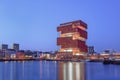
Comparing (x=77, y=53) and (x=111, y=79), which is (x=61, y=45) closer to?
(x=77, y=53)

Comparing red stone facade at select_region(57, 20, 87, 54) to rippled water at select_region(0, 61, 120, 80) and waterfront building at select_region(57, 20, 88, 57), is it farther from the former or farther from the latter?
rippled water at select_region(0, 61, 120, 80)

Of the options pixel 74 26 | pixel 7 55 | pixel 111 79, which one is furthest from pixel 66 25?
pixel 111 79

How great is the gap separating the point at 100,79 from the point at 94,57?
481ft

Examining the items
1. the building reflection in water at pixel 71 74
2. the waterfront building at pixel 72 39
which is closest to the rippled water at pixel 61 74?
the building reflection in water at pixel 71 74

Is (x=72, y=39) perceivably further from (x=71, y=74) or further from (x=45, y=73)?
(x=71, y=74)

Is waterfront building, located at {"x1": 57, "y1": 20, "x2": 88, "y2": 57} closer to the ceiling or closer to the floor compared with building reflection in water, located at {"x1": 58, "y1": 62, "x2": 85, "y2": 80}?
closer to the ceiling

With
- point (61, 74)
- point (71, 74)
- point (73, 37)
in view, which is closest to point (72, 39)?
point (73, 37)

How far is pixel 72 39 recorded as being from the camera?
167000 mm

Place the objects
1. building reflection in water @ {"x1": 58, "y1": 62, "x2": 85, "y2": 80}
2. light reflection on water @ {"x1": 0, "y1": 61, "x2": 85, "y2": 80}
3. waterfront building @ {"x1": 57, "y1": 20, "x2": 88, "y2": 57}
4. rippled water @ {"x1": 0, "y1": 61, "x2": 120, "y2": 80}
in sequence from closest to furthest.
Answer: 1. building reflection in water @ {"x1": 58, "y1": 62, "x2": 85, "y2": 80}
2. light reflection on water @ {"x1": 0, "y1": 61, "x2": 85, "y2": 80}
3. rippled water @ {"x1": 0, "y1": 61, "x2": 120, "y2": 80}
4. waterfront building @ {"x1": 57, "y1": 20, "x2": 88, "y2": 57}

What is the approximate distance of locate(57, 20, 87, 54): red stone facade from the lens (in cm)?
16538

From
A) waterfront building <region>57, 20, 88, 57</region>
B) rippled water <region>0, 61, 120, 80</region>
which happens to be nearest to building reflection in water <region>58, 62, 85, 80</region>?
rippled water <region>0, 61, 120, 80</region>

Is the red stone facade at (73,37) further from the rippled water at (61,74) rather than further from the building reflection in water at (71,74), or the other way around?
the building reflection in water at (71,74)

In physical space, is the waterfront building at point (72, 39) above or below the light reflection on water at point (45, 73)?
above

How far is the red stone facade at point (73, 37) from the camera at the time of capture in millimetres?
165375
